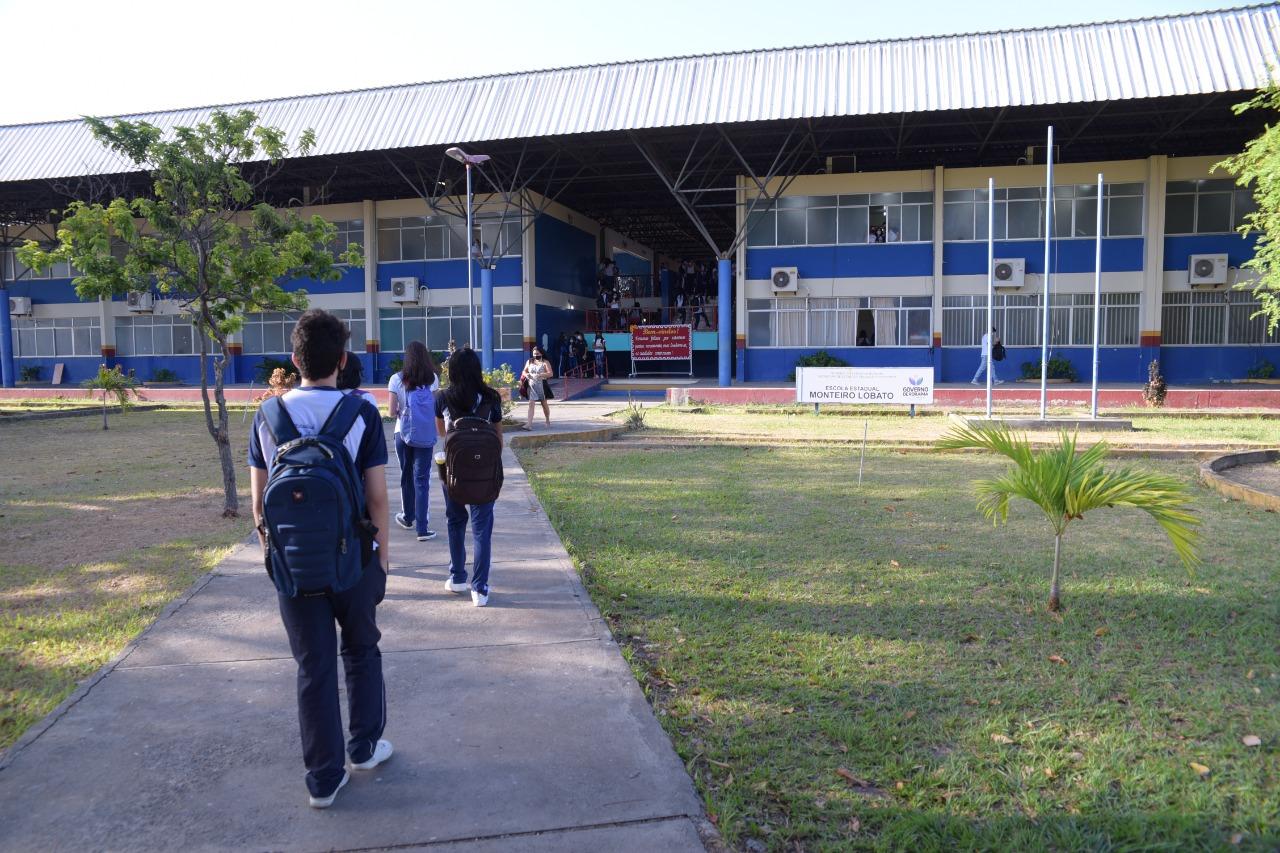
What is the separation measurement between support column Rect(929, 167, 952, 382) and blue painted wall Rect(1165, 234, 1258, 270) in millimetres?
6858

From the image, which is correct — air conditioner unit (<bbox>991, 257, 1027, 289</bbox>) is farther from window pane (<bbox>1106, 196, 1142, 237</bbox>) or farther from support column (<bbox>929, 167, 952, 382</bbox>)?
window pane (<bbox>1106, 196, 1142, 237</bbox>)

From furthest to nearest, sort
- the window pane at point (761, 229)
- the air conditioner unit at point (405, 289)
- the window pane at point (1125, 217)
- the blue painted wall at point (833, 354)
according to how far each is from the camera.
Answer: the air conditioner unit at point (405, 289)
the window pane at point (761, 229)
the blue painted wall at point (833, 354)
the window pane at point (1125, 217)

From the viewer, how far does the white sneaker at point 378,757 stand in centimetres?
344

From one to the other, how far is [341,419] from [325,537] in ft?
1.41

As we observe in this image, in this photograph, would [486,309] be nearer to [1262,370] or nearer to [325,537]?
[1262,370]

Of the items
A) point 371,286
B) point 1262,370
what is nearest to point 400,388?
point 371,286

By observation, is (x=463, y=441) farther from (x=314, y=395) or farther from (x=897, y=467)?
(x=897, y=467)

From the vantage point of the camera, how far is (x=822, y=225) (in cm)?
3070

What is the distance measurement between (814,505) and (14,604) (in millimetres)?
6552

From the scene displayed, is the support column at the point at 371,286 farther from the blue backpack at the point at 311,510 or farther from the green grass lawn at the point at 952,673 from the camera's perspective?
the blue backpack at the point at 311,510

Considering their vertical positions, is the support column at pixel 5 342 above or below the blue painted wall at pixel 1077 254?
below

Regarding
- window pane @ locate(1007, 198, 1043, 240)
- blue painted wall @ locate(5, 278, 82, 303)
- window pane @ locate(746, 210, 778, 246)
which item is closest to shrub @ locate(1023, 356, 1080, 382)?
window pane @ locate(1007, 198, 1043, 240)

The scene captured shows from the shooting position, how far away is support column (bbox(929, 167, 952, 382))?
2962 centimetres

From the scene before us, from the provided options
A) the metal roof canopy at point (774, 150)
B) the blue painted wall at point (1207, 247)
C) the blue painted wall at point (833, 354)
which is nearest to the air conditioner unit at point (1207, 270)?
the blue painted wall at point (1207, 247)
